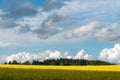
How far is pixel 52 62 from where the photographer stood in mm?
101812

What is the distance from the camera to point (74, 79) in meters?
23.0

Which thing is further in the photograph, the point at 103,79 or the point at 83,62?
the point at 83,62

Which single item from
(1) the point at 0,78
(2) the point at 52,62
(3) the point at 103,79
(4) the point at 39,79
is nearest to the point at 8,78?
(1) the point at 0,78

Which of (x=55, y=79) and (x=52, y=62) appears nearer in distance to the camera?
(x=55, y=79)

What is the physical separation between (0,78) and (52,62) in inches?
3120

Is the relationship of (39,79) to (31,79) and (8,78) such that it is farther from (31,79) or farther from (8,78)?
(8,78)

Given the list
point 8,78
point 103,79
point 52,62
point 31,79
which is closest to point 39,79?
point 31,79

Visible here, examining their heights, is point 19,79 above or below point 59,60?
below

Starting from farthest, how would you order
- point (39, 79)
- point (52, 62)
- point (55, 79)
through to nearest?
point (52, 62) → point (55, 79) → point (39, 79)

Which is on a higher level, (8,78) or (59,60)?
(59,60)

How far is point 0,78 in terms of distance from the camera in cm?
2269

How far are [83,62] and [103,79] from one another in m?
78.4

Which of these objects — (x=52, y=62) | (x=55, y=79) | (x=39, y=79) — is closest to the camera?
(x=39, y=79)

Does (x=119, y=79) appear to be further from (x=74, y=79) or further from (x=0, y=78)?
(x=0, y=78)
